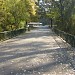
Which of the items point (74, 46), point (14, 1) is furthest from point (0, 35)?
point (14, 1)

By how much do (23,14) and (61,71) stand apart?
161ft

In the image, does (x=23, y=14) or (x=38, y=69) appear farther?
(x=23, y=14)

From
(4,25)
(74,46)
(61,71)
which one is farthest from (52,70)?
(4,25)

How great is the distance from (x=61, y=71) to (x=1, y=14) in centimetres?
2918

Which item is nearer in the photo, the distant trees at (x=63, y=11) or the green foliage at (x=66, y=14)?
the green foliage at (x=66, y=14)

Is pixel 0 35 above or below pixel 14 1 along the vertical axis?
below

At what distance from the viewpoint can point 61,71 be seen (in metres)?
Answer: 12.4

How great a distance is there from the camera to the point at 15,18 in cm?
5950

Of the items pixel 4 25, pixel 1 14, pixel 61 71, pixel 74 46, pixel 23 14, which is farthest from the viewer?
pixel 23 14

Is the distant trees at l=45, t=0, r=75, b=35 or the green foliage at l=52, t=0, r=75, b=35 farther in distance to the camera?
the distant trees at l=45, t=0, r=75, b=35

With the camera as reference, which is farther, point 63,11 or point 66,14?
point 63,11

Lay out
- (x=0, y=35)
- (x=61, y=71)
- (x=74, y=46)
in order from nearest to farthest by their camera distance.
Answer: (x=61, y=71), (x=74, y=46), (x=0, y=35)

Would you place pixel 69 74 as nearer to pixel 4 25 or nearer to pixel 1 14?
pixel 1 14

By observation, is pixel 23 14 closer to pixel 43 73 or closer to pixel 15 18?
pixel 15 18
